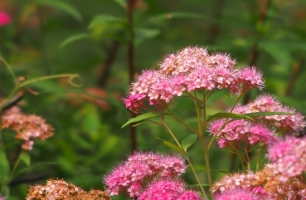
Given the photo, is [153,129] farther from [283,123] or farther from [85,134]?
[283,123]

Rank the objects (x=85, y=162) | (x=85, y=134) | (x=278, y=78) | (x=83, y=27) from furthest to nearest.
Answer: (x=83, y=27), (x=278, y=78), (x=85, y=134), (x=85, y=162)

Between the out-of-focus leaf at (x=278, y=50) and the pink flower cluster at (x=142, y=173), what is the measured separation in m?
1.19

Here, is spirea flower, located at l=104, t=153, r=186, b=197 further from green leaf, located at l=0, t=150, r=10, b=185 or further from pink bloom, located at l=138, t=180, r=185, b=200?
green leaf, located at l=0, t=150, r=10, b=185

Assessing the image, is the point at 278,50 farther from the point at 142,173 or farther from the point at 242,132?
the point at 142,173

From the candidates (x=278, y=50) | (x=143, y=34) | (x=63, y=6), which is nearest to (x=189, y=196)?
(x=143, y=34)

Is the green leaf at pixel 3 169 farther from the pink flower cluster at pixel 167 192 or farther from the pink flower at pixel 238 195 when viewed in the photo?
the pink flower at pixel 238 195

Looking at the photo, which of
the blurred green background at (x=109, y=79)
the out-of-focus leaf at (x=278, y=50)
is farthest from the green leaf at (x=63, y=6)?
the out-of-focus leaf at (x=278, y=50)

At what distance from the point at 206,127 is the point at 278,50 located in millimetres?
1261

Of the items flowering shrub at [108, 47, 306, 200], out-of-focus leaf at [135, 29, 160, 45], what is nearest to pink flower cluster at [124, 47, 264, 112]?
flowering shrub at [108, 47, 306, 200]

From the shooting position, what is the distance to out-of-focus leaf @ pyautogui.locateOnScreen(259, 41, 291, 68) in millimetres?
2867

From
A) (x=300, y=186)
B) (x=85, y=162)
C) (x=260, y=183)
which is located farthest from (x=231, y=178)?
(x=85, y=162)

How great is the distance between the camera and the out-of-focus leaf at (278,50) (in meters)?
2.87

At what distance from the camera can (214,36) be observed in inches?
161

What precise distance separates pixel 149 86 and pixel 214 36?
2.41m
